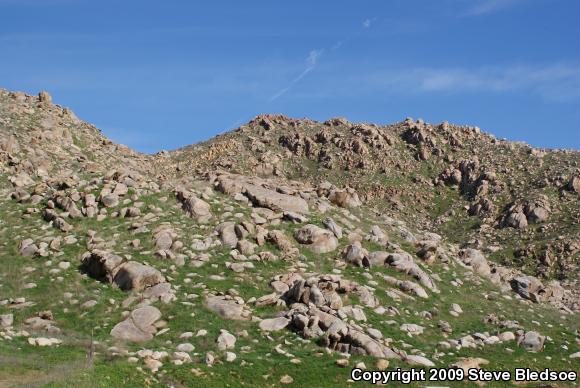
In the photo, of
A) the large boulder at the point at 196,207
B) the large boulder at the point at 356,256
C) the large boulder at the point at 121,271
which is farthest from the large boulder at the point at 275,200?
the large boulder at the point at 121,271

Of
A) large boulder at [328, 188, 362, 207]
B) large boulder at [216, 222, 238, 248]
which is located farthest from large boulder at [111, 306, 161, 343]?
large boulder at [328, 188, 362, 207]

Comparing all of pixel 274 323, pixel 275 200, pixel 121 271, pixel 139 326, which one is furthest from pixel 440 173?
pixel 139 326

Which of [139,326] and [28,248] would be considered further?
[28,248]

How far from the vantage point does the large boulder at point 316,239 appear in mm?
38375

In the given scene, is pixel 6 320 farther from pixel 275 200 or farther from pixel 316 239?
pixel 275 200

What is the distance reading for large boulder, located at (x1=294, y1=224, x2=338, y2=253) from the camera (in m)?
38.4

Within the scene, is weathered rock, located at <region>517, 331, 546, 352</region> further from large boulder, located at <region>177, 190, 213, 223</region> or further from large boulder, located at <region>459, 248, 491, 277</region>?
large boulder, located at <region>177, 190, 213, 223</region>

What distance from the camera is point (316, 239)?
127 feet

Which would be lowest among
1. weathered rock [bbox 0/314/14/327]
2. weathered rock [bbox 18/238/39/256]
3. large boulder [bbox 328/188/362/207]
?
weathered rock [bbox 0/314/14/327]

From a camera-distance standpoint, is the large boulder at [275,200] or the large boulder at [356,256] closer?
the large boulder at [356,256]

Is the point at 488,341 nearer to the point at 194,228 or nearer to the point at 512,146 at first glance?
the point at 194,228

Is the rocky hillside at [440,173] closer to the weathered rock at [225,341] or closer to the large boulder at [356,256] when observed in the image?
the large boulder at [356,256]

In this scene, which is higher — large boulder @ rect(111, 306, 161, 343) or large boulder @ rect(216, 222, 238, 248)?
large boulder @ rect(216, 222, 238, 248)

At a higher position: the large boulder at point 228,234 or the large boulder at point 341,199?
the large boulder at point 341,199
